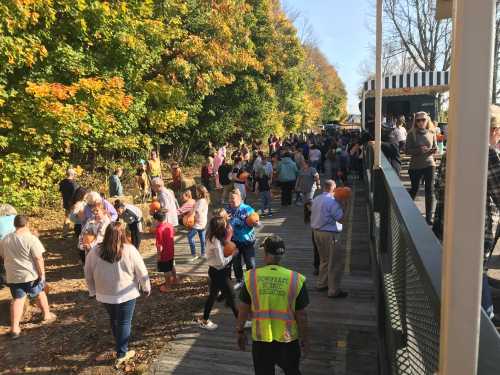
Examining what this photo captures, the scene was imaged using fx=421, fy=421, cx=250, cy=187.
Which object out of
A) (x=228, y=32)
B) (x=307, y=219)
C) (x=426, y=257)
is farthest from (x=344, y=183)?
(x=426, y=257)

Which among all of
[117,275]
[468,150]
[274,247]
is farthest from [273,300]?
[468,150]

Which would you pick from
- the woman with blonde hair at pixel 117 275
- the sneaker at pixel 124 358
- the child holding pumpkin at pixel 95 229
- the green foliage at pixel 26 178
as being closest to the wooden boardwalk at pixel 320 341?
the sneaker at pixel 124 358

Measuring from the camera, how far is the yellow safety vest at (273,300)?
351cm

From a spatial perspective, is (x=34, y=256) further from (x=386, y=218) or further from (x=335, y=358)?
(x=386, y=218)

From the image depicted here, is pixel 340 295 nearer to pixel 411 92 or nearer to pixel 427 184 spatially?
pixel 427 184

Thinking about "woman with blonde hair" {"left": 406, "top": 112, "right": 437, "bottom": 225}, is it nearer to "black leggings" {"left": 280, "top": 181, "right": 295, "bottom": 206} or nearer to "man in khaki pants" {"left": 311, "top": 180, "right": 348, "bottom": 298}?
"man in khaki pants" {"left": 311, "top": 180, "right": 348, "bottom": 298}

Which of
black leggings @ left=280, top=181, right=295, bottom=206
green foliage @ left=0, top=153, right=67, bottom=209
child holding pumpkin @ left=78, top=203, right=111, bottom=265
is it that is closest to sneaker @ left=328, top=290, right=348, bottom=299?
child holding pumpkin @ left=78, top=203, right=111, bottom=265

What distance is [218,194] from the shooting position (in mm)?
16703

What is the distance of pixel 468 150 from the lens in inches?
40.4

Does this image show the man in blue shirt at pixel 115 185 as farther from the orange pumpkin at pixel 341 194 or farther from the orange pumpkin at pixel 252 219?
the orange pumpkin at pixel 341 194

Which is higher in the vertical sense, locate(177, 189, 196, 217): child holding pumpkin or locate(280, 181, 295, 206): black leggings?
locate(177, 189, 196, 217): child holding pumpkin

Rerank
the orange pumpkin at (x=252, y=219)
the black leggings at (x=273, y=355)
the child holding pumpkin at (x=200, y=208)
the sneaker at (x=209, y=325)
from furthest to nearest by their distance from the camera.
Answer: the child holding pumpkin at (x=200, y=208) → the orange pumpkin at (x=252, y=219) → the sneaker at (x=209, y=325) → the black leggings at (x=273, y=355)

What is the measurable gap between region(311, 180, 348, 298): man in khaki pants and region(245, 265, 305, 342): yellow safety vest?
3.05 metres

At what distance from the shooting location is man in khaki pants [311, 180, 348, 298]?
255 inches
